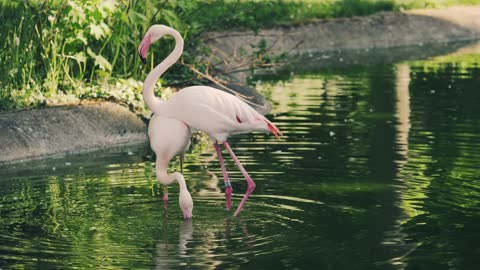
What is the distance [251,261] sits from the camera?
7137mm

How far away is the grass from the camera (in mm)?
12672

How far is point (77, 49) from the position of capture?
45.0ft

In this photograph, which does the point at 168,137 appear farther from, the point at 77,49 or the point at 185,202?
the point at 77,49

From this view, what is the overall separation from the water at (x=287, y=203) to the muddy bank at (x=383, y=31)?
842cm

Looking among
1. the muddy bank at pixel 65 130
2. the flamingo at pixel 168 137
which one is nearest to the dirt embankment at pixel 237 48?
the muddy bank at pixel 65 130

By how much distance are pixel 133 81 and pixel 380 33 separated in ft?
37.7

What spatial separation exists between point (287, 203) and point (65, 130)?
3.84 meters

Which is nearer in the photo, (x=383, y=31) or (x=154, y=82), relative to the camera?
(x=154, y=82)

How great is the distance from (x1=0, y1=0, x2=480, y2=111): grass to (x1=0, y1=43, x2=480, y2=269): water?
3.88 feet

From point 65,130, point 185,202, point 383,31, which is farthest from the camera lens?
point 383,31

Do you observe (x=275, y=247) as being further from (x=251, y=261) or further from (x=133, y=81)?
(x=133, y=81)

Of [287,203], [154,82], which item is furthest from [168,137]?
[287,203]

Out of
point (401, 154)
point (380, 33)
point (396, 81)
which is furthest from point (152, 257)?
point (380, 33)

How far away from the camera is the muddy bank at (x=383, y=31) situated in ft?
74.7
